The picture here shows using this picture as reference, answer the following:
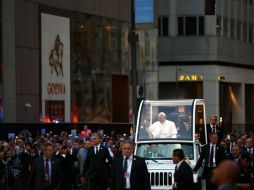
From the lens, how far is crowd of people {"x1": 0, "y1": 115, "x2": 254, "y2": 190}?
15430mm

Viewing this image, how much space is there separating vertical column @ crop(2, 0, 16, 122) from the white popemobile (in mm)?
22398

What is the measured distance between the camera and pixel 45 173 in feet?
58.9

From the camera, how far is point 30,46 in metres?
49.8

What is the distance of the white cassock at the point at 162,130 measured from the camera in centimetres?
2470

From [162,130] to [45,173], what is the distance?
7527 mm

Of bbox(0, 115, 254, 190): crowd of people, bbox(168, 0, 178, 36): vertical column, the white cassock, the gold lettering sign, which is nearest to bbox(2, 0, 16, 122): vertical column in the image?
bbox(0, 115, 254, 190): crowd of people

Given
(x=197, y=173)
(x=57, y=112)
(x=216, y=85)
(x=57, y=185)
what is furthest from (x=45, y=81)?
(x=57, y=185)

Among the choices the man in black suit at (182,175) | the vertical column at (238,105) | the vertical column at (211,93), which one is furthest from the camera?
the vertical column at (238,105)

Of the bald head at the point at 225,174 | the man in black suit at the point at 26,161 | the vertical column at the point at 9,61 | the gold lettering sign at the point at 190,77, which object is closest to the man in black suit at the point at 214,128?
the man in black suit at the point at 26,161

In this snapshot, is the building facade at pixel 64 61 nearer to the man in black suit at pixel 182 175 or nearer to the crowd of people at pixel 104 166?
the crowd of people at pixel 104 166

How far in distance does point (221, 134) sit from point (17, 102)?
23193mm

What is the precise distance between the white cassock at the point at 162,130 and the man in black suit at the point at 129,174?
29.9 ft

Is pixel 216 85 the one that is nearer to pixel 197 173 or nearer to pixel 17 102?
pixel 17 102

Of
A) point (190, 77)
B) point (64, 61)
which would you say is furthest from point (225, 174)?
point (190, 77)
